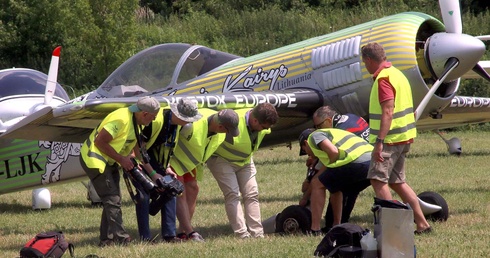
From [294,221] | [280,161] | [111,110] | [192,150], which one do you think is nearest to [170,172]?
[192,150]

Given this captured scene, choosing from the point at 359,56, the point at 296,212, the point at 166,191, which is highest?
the point at 359,56

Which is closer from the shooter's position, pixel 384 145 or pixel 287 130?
pixel 384 145

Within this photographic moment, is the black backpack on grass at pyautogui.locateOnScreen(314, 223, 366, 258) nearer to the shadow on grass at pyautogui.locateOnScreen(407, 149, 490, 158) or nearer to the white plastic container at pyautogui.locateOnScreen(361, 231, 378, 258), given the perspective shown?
the white plastic container at pyautogui.locateOnScreen(361, 231, 378, 258)

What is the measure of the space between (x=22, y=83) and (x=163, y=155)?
16.8 ft

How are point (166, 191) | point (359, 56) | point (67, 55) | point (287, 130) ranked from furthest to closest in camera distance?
1. point (67, 55)
2. point (287, 130)
3. point (359, 56)
4. point (166, 191)

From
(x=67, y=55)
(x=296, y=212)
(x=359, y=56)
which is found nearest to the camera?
(x=296, y=212)

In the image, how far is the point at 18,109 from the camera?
39.5ft

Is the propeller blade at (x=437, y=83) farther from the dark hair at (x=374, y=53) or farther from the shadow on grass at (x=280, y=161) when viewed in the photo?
the shadow on grass at (x=280, y=161)

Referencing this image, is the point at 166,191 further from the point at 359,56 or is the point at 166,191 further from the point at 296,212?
the point at 359,56

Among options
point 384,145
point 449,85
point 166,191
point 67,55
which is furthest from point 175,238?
point 67,55

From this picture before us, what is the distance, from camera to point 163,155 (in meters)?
8.35

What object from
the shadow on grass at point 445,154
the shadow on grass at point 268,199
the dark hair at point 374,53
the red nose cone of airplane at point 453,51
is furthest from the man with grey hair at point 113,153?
the shadow on grass at point 445,154

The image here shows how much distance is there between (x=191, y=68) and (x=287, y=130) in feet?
5.22

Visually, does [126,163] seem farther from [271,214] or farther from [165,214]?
[271,214]
